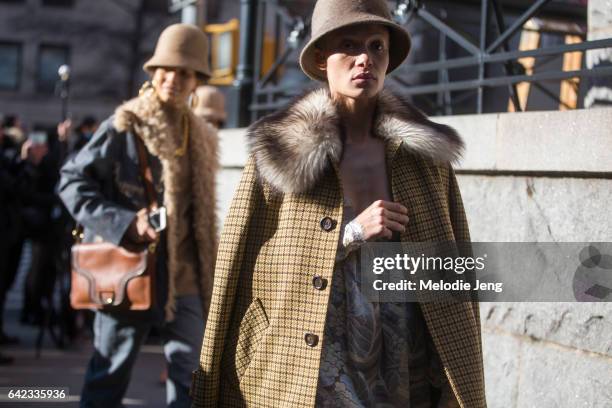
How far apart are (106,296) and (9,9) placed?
33.2 meters

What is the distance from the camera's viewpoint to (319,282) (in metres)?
2.72

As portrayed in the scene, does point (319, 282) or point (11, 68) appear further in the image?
point (11, 68)

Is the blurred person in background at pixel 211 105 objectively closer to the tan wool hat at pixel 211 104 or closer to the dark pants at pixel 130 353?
the tan wool hat at pixel 211 104

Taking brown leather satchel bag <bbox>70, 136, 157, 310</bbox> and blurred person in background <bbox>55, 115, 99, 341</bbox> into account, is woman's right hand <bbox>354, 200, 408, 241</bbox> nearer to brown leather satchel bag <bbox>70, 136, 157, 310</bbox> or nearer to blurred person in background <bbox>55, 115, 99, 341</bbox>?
brown leather satchel bag <bbox>70, 136, 157, 310</bbox>

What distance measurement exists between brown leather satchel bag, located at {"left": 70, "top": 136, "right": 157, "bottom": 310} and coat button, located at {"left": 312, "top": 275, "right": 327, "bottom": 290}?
1.55 metres

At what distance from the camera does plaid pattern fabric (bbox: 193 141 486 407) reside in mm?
2729

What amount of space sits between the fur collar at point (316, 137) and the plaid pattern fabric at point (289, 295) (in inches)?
2.1

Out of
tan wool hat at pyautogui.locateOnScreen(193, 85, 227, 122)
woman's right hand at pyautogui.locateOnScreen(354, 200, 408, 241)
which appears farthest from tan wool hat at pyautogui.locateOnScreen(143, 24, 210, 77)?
tan wool hat at pyautogui.locateOnScreen(193, 85, 227, 122)

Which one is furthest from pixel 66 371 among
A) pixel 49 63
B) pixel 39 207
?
pixel 49 63

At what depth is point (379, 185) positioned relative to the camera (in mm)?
2863

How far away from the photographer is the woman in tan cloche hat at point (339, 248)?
2727mm

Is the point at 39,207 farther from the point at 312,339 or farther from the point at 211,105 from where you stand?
the point at 312,339

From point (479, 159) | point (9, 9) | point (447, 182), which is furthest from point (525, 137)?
point (9, 9)

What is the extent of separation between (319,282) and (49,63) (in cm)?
3399
